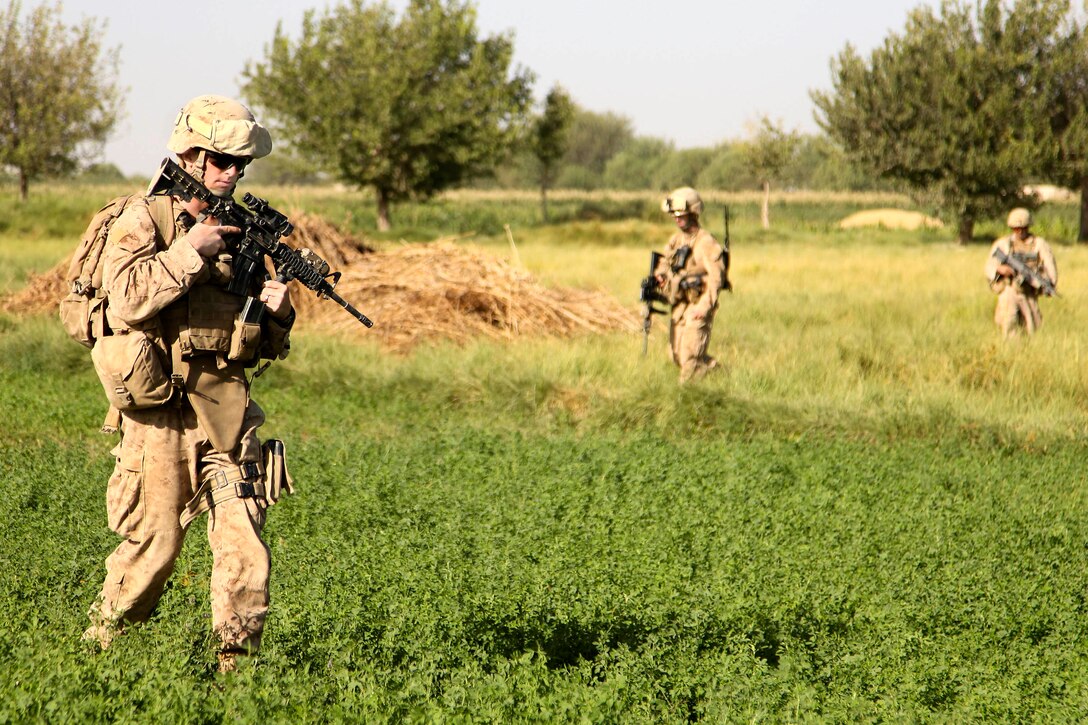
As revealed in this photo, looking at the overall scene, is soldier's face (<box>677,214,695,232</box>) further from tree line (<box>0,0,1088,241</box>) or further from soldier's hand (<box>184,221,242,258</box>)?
tree line (<box>0,0,1088,241</box>)

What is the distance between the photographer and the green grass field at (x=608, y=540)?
432 centimetres

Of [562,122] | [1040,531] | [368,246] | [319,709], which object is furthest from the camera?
[562,122]

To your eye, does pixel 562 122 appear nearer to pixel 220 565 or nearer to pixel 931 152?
pixel 931 152

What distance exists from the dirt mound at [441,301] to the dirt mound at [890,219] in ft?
120

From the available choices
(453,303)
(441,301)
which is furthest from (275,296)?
(453,303)

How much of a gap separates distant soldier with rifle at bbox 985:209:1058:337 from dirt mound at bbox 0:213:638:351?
435cm

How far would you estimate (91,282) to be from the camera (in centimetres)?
436

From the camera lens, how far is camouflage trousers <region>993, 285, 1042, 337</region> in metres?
13.4

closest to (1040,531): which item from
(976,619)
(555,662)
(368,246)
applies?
(976,619)

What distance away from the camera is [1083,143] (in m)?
37.7

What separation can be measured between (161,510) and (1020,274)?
1134 centimetres

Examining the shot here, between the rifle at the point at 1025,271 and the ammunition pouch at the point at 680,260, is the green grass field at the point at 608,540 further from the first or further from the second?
the ammunition pouch at the point at 680,260

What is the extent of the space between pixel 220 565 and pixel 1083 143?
3888 cm

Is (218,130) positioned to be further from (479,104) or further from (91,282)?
(479,104)
